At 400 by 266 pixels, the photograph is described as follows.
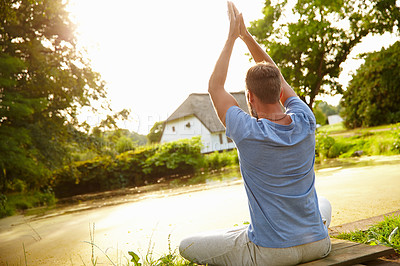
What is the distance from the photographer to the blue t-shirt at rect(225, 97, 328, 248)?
1.79 metres

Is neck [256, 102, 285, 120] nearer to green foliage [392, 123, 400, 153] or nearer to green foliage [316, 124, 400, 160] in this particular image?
green foliage [392, 123, 400, 153]

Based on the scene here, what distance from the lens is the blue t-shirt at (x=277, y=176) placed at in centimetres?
179

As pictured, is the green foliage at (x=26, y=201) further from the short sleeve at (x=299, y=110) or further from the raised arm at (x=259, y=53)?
the short sleeve at (x=299, y=110)

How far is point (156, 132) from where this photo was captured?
1907 inches

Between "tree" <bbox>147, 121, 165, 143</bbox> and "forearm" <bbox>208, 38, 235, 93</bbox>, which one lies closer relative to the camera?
"forearm" <bbox>208, 38, 235, 93</bbox>

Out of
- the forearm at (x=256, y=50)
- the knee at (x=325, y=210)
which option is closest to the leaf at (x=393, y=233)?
the knee at (x=325, y=210)

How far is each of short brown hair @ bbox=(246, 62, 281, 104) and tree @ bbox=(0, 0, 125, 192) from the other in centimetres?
890

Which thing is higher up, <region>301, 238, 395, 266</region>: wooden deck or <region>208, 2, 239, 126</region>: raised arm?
<region>208, 2, 239, 126</region>: raised arm

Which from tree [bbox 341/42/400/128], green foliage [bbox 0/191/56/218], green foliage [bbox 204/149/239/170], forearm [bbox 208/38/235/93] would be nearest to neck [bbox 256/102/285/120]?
forearm [bbox 208/38/235/93]

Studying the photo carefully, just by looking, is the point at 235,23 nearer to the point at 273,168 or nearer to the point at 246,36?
the point at 246,36

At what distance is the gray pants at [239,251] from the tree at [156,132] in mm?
44045

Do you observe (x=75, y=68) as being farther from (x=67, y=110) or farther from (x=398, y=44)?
(x=398, y=44)

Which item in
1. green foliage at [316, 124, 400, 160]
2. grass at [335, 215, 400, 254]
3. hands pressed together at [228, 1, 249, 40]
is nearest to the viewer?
hands pressed together at [228, 1, 249, 40]

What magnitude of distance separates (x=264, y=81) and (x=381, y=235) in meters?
1.48
